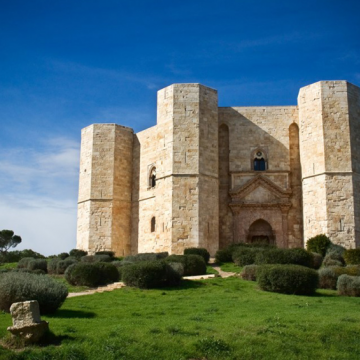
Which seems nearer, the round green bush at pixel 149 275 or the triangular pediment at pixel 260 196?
the round green bush at pixel 149 275

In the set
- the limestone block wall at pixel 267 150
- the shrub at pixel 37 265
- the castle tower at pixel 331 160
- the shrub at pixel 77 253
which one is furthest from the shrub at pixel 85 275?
the castle tower at pixel 331 160

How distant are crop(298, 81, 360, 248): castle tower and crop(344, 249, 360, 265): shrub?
3.01m

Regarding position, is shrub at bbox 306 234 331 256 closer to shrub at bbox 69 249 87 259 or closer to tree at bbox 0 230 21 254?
shrub at bbox 69 249 87 259

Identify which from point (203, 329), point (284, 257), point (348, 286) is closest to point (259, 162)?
point (284, 257)

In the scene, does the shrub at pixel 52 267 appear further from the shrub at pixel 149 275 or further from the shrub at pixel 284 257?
the shrub at pixel 284 257

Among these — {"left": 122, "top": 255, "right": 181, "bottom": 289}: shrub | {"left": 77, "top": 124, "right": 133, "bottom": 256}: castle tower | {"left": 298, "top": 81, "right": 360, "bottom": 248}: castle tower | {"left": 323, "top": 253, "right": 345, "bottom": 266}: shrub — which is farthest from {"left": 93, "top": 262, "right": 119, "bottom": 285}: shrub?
{"left": 77, "top": 124, "right": 133, "bottom": 256}: castle tower

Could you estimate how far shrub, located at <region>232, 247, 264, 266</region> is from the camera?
21.4 metres

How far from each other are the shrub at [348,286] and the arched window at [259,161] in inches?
576

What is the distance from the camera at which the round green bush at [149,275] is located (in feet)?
52.4

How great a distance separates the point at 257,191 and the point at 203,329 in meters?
19.8

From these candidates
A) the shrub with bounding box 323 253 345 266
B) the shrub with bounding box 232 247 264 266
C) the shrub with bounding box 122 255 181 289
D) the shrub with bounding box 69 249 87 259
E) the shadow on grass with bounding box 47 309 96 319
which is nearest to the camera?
the shadow on grass with bounding box 47 309 96 319

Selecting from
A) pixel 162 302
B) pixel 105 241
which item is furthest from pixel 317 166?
pixel 162 302

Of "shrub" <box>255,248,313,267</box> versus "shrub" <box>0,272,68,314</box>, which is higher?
"shrub" <box>255,248,313,267</box>

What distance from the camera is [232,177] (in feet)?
96.2
